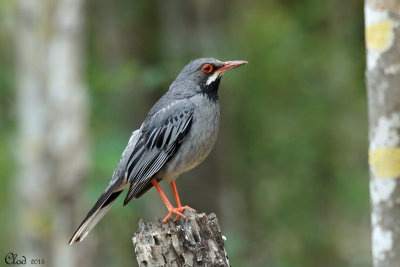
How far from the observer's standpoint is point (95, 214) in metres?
5.99

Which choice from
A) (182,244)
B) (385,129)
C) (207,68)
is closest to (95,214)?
(182,244)

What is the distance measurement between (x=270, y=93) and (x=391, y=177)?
340 inches

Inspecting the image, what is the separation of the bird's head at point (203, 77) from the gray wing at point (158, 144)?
26cm

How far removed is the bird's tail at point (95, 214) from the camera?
5.86 meters

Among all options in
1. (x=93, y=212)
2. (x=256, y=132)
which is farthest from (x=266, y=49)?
(x=93, y=212)

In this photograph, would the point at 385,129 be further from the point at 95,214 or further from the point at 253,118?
the point at 253,118

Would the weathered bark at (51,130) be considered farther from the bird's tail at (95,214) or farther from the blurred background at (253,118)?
the bird's tail at (95,214)

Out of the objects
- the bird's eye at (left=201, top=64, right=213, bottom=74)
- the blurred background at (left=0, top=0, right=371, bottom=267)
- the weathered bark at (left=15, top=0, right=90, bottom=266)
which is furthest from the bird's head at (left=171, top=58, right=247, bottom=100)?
the blurred background at (left=0, top=0, right=371, bottom=267)

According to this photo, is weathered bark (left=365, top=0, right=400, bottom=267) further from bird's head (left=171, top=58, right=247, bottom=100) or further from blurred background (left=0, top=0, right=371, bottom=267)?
blurred background (left=0, top=0, right=371, bottom=267)

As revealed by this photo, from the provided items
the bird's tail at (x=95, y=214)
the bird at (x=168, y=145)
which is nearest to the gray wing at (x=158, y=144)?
the bird at (x=168, y=145)

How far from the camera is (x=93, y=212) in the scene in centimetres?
596

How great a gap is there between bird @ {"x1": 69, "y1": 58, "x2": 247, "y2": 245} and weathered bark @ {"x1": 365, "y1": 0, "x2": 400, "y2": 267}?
1548 mm

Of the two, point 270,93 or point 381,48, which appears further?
point 270,93

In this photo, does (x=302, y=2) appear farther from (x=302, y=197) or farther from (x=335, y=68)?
(x=302, y=197)
